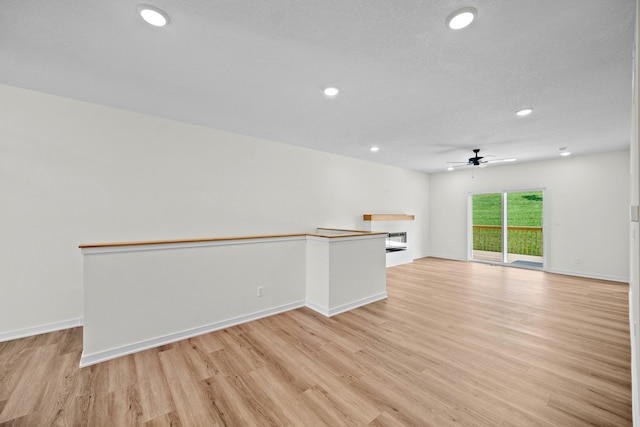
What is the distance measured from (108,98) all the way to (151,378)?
284cm

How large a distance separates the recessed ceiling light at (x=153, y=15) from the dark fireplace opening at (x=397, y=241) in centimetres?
574

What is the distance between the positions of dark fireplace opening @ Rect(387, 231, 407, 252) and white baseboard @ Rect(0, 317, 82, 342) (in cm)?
570

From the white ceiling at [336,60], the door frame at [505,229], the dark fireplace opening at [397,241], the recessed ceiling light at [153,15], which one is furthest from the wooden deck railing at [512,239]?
the recessed ceiling light at [153,15]

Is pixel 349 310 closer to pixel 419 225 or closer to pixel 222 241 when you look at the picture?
pixel 222 241

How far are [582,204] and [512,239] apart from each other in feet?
5.82

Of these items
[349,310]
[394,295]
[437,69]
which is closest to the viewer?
[437,69]

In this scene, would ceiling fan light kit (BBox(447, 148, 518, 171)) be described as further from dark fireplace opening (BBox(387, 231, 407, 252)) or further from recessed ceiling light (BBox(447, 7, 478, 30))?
recessed ceiling light (BBox(447, 7, 478, 30))

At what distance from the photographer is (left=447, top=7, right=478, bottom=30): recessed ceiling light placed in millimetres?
1487

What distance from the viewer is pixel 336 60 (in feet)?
6.62

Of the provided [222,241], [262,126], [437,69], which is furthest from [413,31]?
[222,241]

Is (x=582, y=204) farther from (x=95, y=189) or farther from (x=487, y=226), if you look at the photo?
(x=95, y=189)

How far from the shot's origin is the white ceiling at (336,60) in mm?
1531

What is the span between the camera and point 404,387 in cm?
191

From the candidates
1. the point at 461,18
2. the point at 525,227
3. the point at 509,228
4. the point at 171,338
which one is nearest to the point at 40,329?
the point at 171,338
